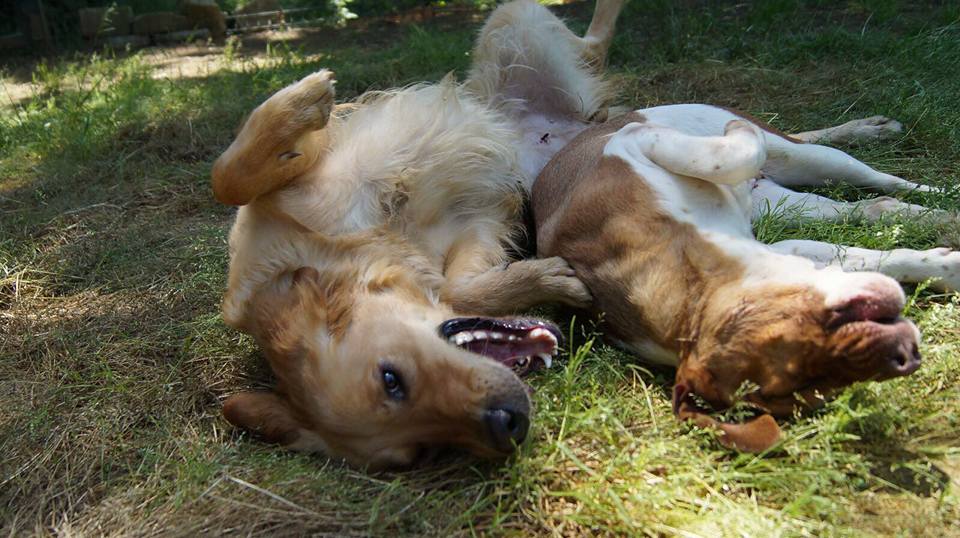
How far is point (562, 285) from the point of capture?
334 centimetres

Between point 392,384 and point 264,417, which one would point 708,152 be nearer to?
point 392,384

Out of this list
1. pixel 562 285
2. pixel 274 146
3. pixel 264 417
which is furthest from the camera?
pixel 274 146

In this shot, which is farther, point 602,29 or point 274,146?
point 602,29

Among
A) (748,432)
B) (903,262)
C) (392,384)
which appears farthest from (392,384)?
(903,262)

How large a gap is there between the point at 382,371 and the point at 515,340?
24.1 inches

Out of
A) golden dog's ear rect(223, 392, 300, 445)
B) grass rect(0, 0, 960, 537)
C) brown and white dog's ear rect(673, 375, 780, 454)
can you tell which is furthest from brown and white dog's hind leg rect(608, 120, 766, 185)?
golden dog's ear rect(223, 392, 300, 445)

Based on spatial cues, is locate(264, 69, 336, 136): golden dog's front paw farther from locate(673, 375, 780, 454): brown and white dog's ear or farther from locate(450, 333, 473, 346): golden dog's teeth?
locate(673, 375, 780, 454): brown and white dog's ear

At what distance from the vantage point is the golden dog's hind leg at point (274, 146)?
3590 millimetres

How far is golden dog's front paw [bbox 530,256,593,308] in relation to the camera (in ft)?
10.9

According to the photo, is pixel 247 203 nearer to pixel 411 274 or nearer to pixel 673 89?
pixel 411 274

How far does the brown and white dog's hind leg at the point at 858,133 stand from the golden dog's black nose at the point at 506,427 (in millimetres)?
2683

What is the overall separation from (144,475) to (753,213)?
2752 millimetres

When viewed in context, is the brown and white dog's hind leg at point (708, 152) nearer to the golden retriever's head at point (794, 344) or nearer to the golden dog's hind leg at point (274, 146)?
the golden retriever's head at point (794, 344)

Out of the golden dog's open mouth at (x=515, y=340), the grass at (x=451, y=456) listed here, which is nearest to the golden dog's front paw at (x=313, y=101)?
the grass at (x=451, y=456)
